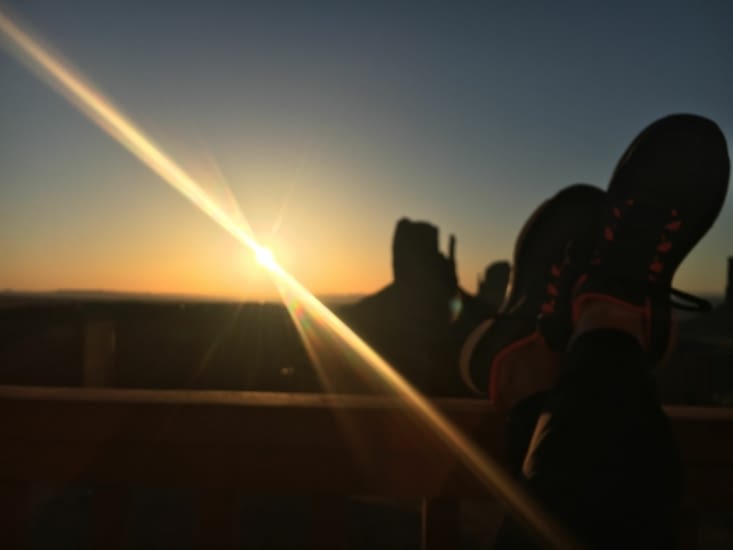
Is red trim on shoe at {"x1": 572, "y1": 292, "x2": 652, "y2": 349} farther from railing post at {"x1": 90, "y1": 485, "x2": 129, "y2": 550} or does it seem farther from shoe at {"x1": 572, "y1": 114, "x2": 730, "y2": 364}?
railing post at {"x1": 90, "y1": 485, "x2": 129, "y2": 550}

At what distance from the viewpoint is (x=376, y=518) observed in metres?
11.3

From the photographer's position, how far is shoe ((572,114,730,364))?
1.84m

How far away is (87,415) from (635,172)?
1.72 meters

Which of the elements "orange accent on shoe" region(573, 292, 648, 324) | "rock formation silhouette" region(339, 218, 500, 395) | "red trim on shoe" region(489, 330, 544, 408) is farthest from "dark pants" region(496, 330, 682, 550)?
"rock formation silhouette" region(339, 218, 500, 395)

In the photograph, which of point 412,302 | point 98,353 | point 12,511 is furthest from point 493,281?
point 12,511

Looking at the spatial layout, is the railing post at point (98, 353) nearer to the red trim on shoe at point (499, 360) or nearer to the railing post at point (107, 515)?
the railing post at point (107, 515)

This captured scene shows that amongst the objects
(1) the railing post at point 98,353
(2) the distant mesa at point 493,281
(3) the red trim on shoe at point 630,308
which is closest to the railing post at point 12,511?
(1) the railing post at point 98,353

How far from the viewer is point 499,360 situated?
1583 millimetres

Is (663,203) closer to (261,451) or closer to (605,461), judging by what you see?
(605,461)

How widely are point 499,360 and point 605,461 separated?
0.47 metres

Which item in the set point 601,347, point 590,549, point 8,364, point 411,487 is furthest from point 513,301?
point 8,364

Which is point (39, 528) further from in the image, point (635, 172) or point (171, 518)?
A: point (635, 172)

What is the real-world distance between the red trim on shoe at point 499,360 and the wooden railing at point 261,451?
0.24 ft

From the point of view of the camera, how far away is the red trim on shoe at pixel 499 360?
4.78ft
